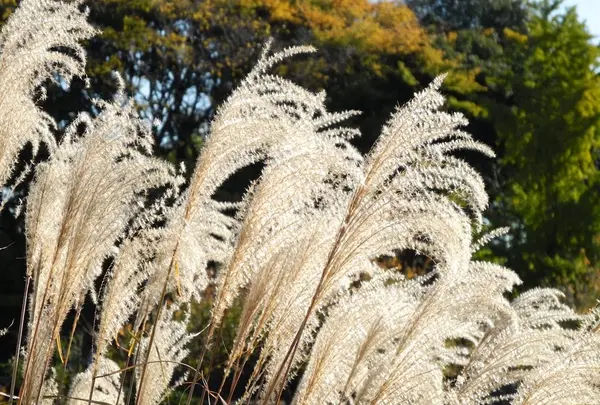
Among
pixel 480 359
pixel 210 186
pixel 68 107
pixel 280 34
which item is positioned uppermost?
pixel 280 34

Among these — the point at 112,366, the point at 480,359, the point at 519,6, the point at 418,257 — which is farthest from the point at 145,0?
the point at 480,359

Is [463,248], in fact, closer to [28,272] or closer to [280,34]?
[28,272]

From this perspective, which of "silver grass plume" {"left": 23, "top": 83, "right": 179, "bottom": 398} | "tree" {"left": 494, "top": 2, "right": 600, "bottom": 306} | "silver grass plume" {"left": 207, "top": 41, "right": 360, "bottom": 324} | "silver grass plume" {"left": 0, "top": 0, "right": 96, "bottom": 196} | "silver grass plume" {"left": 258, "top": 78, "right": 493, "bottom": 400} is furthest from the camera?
"tree" {"left": 494, "top": 2, "right": 600, "bottom": 306}

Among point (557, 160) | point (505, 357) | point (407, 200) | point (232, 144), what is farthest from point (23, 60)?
point (557, 160)

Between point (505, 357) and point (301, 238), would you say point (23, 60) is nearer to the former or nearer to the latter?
point (301, 238)

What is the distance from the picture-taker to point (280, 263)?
8.82 ft

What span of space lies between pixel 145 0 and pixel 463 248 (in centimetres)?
1448

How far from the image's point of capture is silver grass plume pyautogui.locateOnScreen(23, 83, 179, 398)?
2690 mm

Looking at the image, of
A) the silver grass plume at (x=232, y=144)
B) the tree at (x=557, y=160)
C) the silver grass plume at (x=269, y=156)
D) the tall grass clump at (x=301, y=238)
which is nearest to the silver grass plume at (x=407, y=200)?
the tall grass clump at (x=301, y=238)

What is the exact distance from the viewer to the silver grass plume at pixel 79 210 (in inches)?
106

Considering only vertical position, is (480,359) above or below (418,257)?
below

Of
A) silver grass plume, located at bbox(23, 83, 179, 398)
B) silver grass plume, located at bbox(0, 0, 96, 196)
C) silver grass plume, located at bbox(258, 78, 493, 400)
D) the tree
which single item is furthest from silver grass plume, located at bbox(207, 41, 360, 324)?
the tree

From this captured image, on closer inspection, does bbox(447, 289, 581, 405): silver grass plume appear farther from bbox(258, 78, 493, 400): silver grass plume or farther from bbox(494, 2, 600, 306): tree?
bbox(494, 2, 600, 306): tree

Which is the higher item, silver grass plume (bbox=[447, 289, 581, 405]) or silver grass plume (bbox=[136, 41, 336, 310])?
silver grass plume (bbox=[136, 41, 336, 310])
